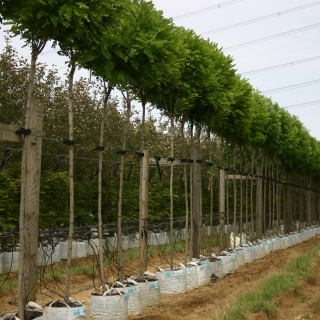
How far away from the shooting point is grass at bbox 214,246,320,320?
8.44m

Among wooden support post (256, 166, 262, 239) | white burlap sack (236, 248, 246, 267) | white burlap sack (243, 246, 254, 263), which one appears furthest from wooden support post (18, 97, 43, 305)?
wooden support post (256, 166, 262, 239)

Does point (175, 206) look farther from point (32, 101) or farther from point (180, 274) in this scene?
point (32, 101)

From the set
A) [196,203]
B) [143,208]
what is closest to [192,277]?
[143,208]

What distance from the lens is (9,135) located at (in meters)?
6.23

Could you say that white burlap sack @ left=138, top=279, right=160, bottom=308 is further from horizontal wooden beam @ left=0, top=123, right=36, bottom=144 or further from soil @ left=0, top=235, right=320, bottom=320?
horizontal wooden beam @ left=0, top=123, right=36, bottom=144

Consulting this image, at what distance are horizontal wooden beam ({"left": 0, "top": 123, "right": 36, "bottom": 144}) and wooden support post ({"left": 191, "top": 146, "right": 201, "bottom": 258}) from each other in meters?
6.97

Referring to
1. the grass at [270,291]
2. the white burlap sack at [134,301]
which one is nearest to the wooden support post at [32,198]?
the white burlap sack at [134,301]

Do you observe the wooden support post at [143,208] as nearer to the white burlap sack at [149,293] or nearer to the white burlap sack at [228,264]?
the white burlap sack at [149,293]

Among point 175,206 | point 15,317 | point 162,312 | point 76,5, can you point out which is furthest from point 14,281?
point 175,206

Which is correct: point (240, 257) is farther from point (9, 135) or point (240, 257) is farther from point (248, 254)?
point (9, 135)

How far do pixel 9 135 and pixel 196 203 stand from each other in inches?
293

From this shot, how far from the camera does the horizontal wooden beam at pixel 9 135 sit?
6141 millimetres

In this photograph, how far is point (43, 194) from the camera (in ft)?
57.2

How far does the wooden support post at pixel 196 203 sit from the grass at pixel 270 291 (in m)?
1.64
